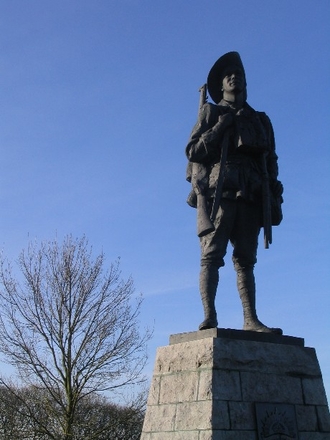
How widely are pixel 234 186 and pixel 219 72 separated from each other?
158 centimetres

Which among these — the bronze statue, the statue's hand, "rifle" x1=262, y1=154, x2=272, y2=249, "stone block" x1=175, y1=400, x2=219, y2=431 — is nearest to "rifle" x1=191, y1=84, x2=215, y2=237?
the bronze statue

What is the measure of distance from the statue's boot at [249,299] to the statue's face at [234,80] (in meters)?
2.09

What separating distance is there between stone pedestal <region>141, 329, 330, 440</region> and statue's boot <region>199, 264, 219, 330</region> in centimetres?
19

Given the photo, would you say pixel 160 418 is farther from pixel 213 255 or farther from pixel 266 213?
pixel 266 213

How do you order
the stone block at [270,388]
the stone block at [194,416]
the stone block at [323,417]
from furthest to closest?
the stone block at [323,417]
the stone block at [270,388]
the stone block at [194,416]

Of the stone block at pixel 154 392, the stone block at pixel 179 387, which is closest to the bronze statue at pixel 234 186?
the stone block at pixel 179 387

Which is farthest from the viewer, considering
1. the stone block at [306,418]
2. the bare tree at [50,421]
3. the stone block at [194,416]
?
the bare tree at [50,421]

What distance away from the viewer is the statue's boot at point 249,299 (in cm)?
571

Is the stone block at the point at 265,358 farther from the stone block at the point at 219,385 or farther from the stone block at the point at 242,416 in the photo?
the stone block at the point at 242,416

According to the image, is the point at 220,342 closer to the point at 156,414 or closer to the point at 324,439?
the point at 156,414

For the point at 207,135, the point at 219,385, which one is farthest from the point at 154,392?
the point at 207,135

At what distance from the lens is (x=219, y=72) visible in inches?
262

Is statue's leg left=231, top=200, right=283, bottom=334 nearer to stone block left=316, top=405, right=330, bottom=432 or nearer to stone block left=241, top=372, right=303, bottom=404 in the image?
stone block left=241, top=372, right=303, bottom=404

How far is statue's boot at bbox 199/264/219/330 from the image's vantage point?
17.9 ft
